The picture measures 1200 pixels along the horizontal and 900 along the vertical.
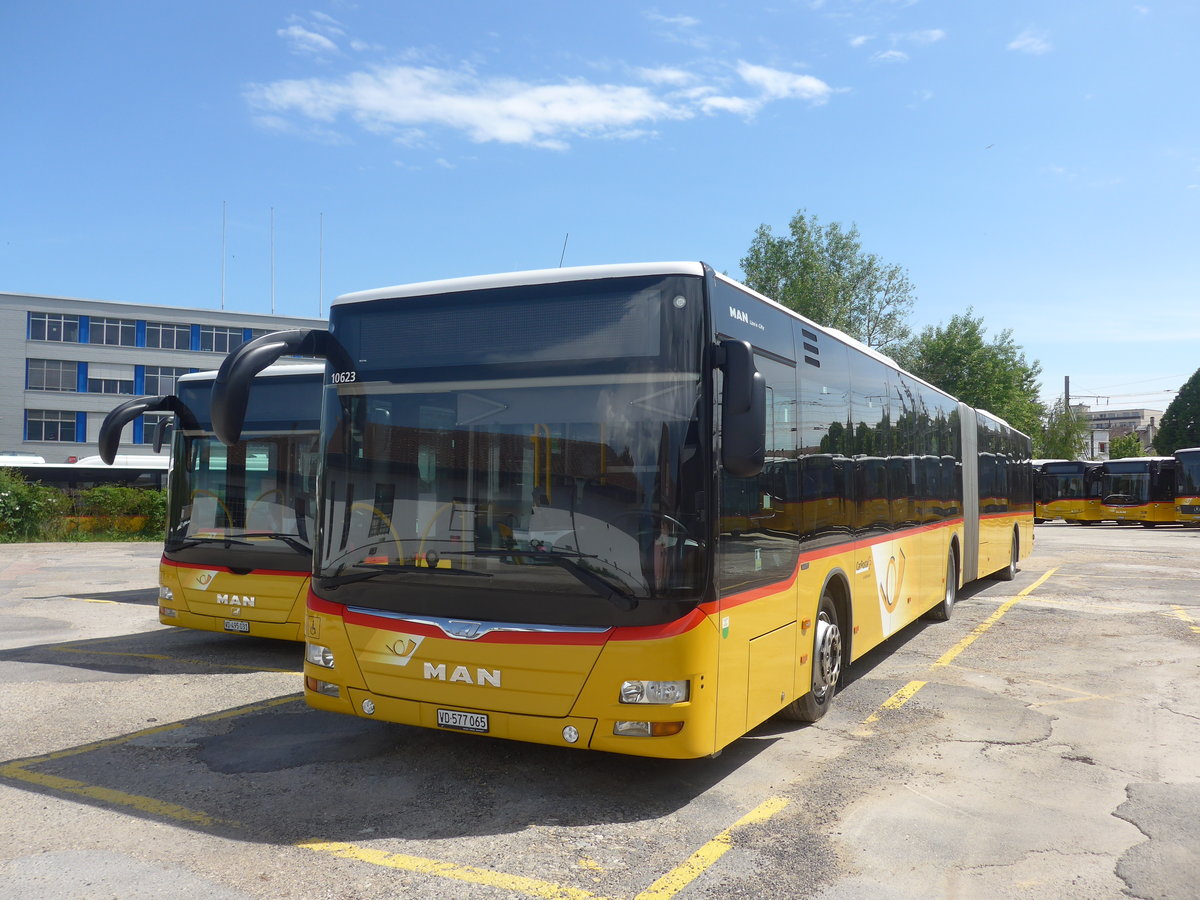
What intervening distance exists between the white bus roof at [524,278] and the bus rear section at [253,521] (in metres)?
3.59

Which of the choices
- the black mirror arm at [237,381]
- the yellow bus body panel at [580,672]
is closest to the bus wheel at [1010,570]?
the yellow bus body panel at [580,672]

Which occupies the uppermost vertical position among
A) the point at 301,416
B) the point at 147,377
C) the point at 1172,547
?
the point at 147,377

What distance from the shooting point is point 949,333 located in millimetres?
65812

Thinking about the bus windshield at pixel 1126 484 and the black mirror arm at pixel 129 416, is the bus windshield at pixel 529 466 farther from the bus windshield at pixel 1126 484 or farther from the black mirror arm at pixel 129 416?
the bus windshield at pixel 1126 484

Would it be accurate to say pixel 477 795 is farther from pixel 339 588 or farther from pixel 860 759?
pixel 860 759

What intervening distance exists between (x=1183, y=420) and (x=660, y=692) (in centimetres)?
8912

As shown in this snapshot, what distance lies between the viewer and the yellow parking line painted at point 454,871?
4137 millimetres

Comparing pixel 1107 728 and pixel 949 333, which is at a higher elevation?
pixel 949 333

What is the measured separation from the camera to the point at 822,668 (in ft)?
23.2

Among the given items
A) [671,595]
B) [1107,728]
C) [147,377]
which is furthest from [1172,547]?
[147,377]

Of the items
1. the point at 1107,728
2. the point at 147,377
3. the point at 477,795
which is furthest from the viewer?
the point at 147,377

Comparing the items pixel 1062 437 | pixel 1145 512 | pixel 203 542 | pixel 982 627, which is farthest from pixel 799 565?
pixel 1062 437

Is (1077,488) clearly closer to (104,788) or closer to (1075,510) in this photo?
(1075,510)

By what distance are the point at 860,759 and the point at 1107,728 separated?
230cm
